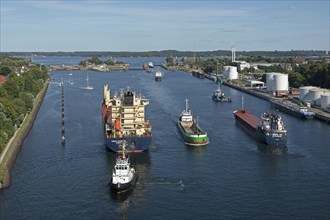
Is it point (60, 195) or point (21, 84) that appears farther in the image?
point (21, 84)

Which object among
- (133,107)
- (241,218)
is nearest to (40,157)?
(133,107)

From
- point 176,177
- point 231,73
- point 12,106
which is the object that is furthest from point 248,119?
point 231,73

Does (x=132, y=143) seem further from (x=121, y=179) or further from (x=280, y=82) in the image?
(x=280, y=82)

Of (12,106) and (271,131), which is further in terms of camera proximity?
(12,106)

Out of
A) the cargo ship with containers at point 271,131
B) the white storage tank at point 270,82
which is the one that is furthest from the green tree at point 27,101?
the white storage tank at point 270,82

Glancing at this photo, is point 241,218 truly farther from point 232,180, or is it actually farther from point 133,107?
point 133,107

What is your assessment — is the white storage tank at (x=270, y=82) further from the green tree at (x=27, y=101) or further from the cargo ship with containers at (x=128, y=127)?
the cargo ship with containers at (x=128, y=127)
